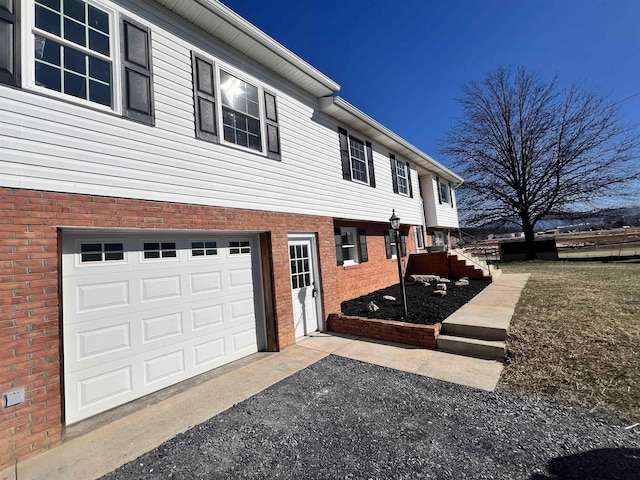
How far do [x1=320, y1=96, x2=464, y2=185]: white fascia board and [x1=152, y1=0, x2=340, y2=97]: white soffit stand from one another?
582mm

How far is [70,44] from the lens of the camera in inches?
143

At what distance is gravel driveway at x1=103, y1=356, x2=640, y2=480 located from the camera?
256cm

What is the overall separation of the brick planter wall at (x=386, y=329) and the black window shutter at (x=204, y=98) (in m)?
4.78

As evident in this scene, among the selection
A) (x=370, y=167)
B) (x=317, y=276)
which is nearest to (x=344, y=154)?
(x=370, y=167)

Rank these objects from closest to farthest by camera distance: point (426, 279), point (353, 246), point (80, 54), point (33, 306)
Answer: point (33, 306)
point (80, 54)
point (353, 246)
point (426, 279)

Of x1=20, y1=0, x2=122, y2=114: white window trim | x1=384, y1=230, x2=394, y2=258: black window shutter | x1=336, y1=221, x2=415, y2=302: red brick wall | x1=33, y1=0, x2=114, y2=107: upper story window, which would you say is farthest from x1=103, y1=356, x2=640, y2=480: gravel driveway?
x1=384, y1=230, x2=394, y2=258: black window shutter

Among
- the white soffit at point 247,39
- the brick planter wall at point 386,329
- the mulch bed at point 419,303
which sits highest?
the white soffit at point 247,39

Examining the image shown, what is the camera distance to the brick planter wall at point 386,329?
5578mm

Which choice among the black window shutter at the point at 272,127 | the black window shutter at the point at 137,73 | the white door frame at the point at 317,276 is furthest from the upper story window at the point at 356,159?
the black window shutter at the point at 137,73

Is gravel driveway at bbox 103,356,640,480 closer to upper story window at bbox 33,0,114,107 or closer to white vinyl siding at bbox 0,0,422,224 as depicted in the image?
white vinyl siding at bbox 0,0,422,224

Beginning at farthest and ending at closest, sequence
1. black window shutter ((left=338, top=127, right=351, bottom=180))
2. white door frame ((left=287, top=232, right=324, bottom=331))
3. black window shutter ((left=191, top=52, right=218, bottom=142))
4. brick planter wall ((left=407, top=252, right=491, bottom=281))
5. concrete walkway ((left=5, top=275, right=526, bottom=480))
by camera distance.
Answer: brick planter wall ((left=407, top=252, right=491, bottom=281)), black window shutter ((left=338, top=127, right=351, bottom=180)), white door frame ((left=287, top=232, right=324, bottom=331)), black window shutter ((left=191, top=52, right=218, bottom=142)), concrete walkway ((left=5, top=275, right=526, bottom=480))

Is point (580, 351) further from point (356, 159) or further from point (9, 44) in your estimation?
point (9, 44)

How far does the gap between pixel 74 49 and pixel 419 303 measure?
8.19 m

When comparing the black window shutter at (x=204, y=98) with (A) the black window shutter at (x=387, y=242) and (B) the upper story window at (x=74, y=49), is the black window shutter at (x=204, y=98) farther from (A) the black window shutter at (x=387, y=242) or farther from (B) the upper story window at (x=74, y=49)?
(A) the black window shutter at (x=387, y=242)
